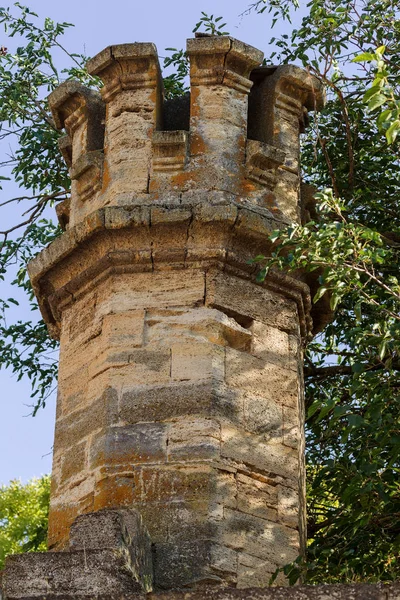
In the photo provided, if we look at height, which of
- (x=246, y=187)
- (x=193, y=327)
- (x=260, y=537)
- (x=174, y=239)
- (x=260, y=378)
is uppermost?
(x=246, y=187)

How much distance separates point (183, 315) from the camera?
6.49m

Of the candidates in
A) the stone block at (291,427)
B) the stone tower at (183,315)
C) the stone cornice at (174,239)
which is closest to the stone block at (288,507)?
the stone tower at (183,315)

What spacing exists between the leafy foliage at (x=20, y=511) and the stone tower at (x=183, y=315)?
28.4ft

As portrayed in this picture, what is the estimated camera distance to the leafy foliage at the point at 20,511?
16.1 m

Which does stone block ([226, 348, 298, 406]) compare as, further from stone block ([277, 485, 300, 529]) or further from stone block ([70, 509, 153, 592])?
stone block ([70, 509, 153, 592])

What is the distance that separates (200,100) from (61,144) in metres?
0.99

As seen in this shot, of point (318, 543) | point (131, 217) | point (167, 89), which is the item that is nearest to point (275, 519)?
point (318, 543)

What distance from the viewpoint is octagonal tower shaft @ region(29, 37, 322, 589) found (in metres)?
6.01

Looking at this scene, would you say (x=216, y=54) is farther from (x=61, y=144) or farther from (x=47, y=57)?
(x=47, y=57)

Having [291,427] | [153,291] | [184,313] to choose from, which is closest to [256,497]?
[291,427]

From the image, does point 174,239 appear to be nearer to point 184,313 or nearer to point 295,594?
point 184,313

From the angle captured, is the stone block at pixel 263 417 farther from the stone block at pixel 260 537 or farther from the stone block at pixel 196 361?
the stone block at pixel 260 537

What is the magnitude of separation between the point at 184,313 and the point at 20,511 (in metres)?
11.5

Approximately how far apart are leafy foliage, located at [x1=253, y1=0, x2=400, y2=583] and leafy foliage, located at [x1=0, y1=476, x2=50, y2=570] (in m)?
7.24
